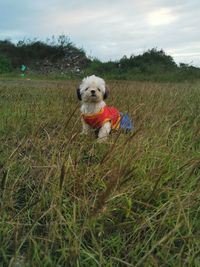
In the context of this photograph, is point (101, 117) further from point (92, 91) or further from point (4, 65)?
point (4, 65)

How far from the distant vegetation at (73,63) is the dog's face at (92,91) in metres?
12.3

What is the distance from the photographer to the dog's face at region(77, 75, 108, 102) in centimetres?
474

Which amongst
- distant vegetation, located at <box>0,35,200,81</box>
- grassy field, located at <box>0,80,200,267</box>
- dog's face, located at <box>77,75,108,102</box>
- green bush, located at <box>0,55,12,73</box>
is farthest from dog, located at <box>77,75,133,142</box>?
green bush, located at <box>0,55,12,73</box>

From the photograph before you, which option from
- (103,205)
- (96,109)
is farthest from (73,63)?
(103,205)

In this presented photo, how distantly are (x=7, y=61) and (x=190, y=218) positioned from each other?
66.0 feet

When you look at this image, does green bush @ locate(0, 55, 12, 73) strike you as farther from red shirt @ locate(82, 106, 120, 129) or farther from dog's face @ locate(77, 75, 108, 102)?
red shirt @ locate(82, 106, 120, 129)

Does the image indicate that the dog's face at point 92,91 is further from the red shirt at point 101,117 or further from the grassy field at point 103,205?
the grassy field at point 103,205

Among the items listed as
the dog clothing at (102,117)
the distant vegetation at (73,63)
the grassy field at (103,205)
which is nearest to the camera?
the grassy field at (103,205)

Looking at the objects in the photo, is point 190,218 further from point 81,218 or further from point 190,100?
point 190,100

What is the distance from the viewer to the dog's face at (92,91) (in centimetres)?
474

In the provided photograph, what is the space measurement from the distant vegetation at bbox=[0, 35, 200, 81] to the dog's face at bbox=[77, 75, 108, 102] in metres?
12.3

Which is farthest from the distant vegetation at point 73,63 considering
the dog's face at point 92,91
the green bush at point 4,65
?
the dog's face at point 92,91

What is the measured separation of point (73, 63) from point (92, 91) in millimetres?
18557

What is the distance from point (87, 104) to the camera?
16.0 feet
